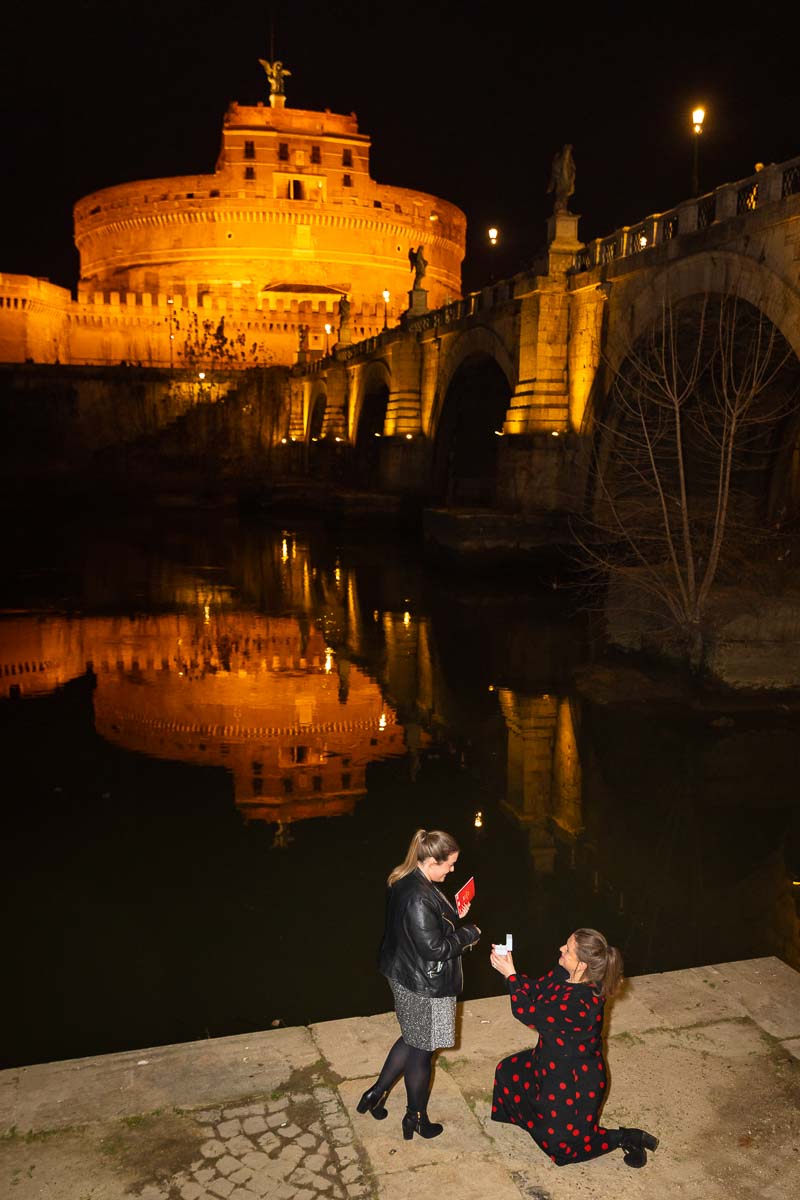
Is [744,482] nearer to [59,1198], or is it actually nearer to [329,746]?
[329,746]

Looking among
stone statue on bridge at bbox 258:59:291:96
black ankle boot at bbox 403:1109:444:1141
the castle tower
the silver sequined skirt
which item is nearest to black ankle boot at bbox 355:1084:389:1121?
black ankle boot at bbox 403:1109:444:1141

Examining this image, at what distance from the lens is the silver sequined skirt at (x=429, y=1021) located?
12.0 ft

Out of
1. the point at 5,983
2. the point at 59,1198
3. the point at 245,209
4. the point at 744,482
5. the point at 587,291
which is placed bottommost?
the point at 5,983

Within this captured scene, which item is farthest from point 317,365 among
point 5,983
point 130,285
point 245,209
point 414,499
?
point 5,983

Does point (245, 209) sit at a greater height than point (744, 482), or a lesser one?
greater

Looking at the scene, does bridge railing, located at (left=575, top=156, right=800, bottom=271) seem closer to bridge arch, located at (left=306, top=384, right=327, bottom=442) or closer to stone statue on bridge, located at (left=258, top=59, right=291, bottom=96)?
bridge arch, located at (left=306, top=384, right=327, bottom=442)

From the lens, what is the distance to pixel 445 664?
13.0m

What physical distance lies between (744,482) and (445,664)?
9.26m

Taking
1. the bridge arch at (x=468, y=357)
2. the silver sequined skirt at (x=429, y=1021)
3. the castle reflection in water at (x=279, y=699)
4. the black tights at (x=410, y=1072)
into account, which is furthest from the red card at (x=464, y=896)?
the bridge arch at (x=468, y=357)

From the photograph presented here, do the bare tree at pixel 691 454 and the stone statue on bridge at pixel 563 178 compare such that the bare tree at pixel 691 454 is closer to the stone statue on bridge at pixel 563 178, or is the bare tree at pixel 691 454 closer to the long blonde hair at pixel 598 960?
the stone statue on bridge at pixel 563 178

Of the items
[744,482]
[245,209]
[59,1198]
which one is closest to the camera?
[59,1198]

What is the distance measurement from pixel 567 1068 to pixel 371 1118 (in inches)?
31.7

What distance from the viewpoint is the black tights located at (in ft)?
11.9

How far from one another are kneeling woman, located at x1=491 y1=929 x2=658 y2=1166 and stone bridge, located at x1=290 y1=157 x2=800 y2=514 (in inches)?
459
